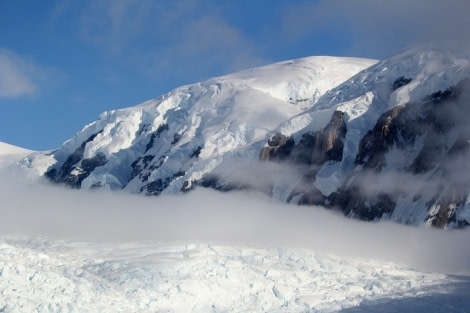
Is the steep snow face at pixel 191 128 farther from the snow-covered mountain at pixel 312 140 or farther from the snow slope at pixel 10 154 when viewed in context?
the snow slope at pixel 10 154

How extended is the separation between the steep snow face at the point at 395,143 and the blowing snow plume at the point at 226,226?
301 centimetres

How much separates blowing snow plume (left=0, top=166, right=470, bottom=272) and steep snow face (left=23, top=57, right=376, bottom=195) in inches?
247

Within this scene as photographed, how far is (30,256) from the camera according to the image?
5475cm

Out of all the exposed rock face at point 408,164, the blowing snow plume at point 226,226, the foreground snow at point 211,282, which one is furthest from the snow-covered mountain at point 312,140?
the foreground snow at point 211,282

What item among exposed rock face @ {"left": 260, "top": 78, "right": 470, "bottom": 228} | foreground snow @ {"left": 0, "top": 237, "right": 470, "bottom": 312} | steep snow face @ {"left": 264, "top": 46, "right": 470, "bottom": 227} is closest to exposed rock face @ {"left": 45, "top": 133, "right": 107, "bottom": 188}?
steep snow face @ {"left": 264, "top": 46, "right": 470, "bottom": 227}

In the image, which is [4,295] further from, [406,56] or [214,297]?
[406,56]

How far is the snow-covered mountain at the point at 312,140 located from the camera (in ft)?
270

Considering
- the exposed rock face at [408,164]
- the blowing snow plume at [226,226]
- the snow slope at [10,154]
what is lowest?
the blowing snow plume at [226,226]

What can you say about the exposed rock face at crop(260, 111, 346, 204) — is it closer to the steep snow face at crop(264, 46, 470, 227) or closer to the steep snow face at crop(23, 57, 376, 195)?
the steep snow face at crop(264, 46, 470, 227)

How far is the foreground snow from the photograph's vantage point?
1912 inches

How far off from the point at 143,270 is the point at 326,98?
65.0 m

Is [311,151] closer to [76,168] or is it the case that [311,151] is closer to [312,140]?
[312,140]

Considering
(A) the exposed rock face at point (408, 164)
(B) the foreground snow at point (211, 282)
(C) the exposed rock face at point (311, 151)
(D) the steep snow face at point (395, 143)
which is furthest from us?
(C) the exposed rock face at point (311, 151)

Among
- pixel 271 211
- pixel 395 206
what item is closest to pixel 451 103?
pixel 395 206
